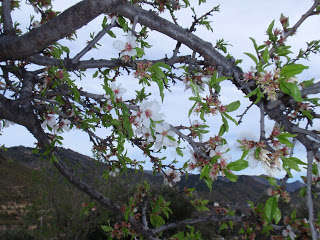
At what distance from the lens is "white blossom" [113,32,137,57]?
1.90 m

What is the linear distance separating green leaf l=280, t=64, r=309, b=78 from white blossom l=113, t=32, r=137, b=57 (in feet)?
3.14

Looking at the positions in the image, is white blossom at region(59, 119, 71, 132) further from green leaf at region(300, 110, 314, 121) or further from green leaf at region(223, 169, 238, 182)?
green leaf at region(300, 110, 314, 121)

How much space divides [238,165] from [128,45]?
3.50 ft

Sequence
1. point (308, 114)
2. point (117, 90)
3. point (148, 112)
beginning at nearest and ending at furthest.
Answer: point (148, 112), point (308, 114), point (117, 90)

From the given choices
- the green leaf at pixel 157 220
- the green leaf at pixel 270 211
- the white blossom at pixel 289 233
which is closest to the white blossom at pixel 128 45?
the green leaf at pixel 270 211

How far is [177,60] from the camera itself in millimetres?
2611

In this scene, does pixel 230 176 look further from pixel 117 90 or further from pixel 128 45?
pixel 117 90

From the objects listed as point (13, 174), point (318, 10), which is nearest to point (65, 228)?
point (318, 10)

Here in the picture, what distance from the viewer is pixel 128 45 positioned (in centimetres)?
192

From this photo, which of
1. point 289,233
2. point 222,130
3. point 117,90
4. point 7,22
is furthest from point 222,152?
point 7,22

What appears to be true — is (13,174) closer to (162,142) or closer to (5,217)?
(5,217)

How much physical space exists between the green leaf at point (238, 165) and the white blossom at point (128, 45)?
0.97 m

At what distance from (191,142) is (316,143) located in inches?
33.8

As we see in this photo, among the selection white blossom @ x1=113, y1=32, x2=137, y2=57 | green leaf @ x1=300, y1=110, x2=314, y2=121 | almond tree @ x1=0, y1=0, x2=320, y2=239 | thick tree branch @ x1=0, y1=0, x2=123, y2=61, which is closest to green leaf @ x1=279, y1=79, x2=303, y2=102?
almond tree @ x1=0, y1=0, x2=320, y2=239
